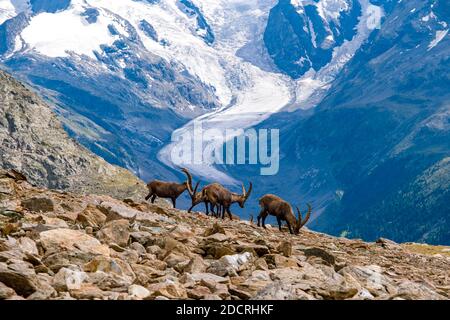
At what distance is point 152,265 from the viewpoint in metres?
24.1

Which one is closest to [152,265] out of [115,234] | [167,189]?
[115,234]

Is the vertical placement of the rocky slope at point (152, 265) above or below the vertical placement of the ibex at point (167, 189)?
below

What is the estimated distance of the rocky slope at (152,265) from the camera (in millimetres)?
18923

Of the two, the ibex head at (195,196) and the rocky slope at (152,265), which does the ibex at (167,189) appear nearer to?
the ibex head at (195,196)

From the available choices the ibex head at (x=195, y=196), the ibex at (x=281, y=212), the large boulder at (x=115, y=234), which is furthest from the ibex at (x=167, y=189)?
the large boulder at (x=115, y=234)

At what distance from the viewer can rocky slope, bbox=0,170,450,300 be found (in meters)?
18.9

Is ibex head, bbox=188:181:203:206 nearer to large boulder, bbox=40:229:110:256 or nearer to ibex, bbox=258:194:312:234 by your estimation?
ibex, bbox=258:194:312:234

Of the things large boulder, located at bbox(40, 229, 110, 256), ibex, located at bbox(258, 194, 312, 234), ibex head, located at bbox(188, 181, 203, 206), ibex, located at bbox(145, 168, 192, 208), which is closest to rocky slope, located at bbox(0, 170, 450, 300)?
large boulder, located at bbox(40, 229, 110, 256)

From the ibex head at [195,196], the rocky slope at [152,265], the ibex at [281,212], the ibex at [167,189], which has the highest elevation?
the ibex at [167,189]

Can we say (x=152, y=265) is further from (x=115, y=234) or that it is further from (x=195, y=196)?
(x=195, y=196)

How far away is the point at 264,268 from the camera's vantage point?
24.9 metres
